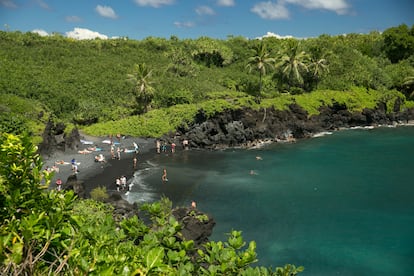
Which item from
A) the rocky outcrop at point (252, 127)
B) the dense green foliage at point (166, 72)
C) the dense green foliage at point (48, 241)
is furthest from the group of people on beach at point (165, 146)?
the dense green foliage at point (48, 241)

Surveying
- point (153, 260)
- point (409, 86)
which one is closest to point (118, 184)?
point (153, 260)

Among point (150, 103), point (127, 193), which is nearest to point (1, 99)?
point (150, 103)

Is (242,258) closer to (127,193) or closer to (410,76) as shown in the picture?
(127,193)

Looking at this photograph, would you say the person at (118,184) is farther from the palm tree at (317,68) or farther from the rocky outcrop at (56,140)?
the palm tree at (317,68)

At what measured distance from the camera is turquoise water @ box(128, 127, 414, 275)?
29.6 metres

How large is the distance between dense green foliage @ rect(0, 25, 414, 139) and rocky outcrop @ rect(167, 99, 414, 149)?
2270 mm

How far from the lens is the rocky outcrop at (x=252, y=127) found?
6347 centimetres

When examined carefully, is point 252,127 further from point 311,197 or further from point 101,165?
point 101,165

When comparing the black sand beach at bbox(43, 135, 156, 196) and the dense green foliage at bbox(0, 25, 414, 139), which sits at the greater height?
the dense green foliage at bbox(0, 25, 414, 139)

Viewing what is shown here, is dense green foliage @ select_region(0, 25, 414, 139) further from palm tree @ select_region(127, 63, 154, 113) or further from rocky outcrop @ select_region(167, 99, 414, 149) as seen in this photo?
rocky outcrop @ select_region(167, 99, 414, 149)

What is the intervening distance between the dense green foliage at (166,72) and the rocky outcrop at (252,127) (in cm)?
227

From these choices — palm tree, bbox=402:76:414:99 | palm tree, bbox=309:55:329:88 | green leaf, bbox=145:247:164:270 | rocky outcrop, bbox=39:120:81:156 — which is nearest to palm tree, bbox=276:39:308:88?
palm tree, bbox=309:55:329:88

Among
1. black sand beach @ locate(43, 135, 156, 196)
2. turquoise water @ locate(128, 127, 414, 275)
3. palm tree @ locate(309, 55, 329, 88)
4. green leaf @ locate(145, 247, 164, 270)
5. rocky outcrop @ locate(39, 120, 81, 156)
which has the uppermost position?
palm tree @ locate(309, 55, 329, 88)

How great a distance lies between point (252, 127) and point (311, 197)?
25992mm
